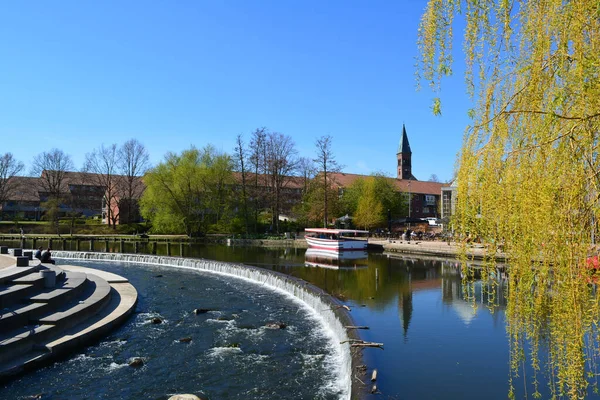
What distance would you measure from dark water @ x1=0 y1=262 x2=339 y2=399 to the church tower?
83.0m

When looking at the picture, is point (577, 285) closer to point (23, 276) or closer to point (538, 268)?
point (538, 268)

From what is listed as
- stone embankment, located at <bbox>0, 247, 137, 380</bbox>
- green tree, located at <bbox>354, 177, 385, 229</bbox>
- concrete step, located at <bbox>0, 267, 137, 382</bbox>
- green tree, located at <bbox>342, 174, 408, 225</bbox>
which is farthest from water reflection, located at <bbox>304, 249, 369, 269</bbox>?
green tree, located at <bbox>342, 174, 408, 225</bbox>

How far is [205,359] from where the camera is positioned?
1228cm

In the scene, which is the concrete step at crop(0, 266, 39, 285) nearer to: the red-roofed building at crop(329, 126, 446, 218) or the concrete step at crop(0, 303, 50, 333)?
the concrete step at crop(0, 303, 50, 333)

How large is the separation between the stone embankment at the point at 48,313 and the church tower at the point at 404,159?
3351 inches

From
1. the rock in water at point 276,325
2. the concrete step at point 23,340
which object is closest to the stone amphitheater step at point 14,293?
the concrete step at point 23,340

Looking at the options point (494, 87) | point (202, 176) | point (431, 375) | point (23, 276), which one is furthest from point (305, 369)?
point (202, 176)

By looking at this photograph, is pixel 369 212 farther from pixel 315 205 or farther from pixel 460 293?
pixel 460 293

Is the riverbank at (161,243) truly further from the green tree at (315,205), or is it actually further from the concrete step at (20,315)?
the concrete step at (20,315)

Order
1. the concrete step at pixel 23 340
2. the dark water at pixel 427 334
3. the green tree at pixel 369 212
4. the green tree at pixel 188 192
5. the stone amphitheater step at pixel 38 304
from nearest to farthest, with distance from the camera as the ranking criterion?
the dark water at pixel 427 334 < the concrete step at pixel 23 340 < the stone amphitheater step at pixel 38 304 < the green tree at pixel 188 192 < the green tree at pixel 369 212

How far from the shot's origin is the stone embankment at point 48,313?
1117 centimetres

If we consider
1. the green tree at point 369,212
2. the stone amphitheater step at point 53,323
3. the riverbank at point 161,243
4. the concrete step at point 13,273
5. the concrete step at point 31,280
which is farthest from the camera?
the green tree at point 369,212

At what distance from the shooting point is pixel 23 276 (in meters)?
16.2

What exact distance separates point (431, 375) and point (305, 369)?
10.4 feet
